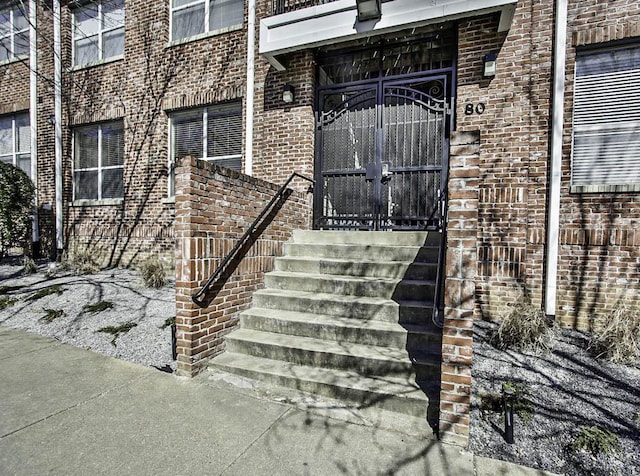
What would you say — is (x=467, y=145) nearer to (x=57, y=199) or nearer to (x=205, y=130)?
(x=205, y=130)

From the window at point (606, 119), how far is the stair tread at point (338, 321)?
9.36 feet

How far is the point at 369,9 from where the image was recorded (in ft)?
14.1

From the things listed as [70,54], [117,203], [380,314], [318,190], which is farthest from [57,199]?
[380,314]

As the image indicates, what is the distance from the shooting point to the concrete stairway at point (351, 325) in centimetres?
273

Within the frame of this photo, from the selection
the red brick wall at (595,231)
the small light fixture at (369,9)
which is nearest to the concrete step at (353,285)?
the red brick wall at (595,231)

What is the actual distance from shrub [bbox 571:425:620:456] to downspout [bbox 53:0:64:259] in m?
9.66

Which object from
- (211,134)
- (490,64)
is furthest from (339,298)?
(211,134)

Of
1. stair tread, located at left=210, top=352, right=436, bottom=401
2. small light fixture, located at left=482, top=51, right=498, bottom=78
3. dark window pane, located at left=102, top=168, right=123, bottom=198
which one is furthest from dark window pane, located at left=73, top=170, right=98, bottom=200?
small light fixture, located at left=482, top=51, right=498, bottom=78

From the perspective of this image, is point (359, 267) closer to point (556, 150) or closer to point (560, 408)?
point (560, 408)

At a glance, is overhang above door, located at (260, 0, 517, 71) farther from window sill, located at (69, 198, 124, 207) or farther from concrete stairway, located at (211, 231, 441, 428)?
window sill, located at (69, 198, 124, 207)

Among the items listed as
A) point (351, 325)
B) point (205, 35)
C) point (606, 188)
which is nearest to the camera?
point (351, 325)

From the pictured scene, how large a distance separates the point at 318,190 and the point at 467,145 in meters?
3.19

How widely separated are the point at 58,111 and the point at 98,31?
6.77 ft

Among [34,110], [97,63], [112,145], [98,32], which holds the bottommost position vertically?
[112,145]
